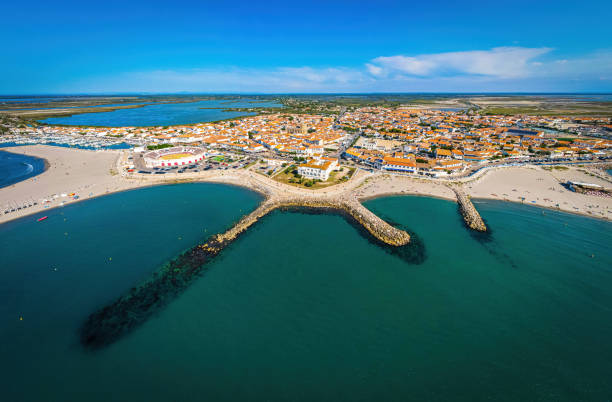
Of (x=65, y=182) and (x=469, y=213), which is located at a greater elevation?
(x=65, y=182)

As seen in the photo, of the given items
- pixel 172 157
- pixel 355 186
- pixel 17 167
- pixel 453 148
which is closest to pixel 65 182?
pixel 172 157

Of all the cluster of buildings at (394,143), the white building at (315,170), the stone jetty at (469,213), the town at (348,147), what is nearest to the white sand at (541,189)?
the stone jetty at (469,213)

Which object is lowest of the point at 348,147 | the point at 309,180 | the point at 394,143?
the point at 309,180

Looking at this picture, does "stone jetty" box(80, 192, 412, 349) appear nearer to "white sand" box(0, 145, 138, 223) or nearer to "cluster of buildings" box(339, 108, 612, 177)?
"cluster of buildings" box(339, 108, 612, 177)

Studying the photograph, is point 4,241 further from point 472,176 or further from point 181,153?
point 472,176

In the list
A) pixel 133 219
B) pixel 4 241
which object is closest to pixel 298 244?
pixel 133 219

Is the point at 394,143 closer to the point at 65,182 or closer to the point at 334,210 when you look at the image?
the point at 334,210
